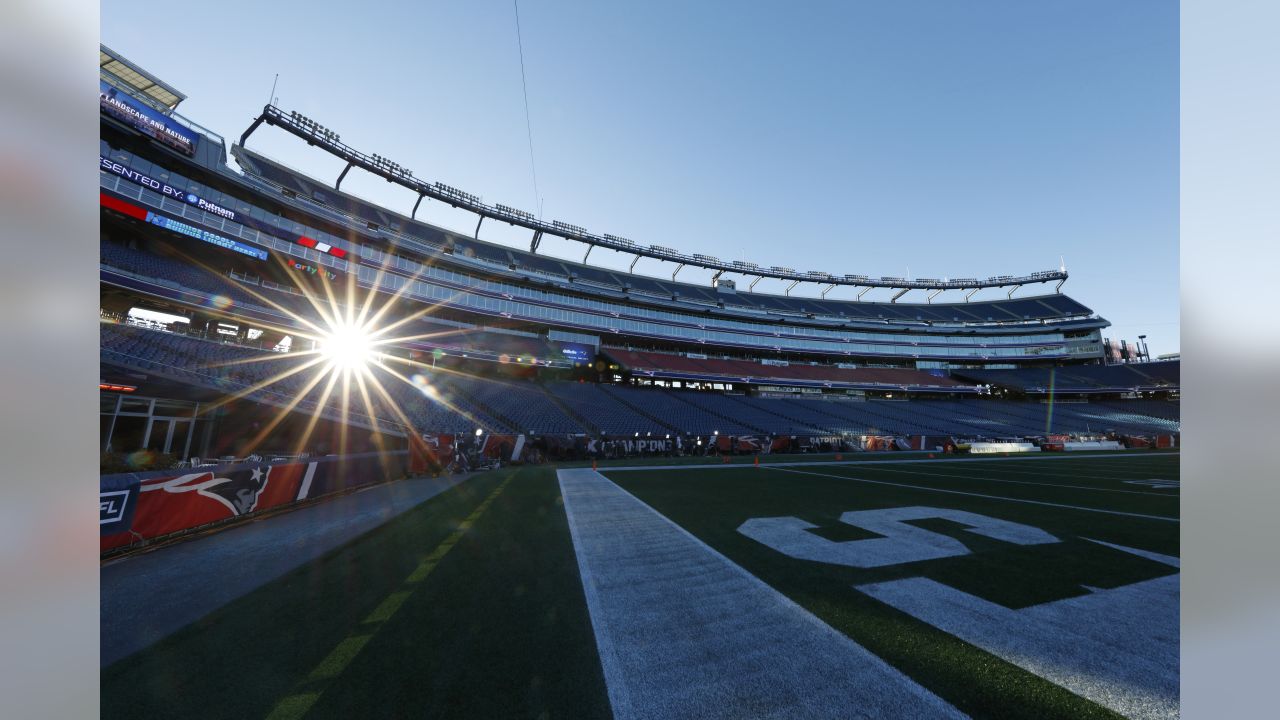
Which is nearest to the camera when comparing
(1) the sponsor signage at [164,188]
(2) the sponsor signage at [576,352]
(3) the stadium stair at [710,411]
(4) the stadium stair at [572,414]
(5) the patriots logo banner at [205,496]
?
(5) the patriots logo banner at [205,496]

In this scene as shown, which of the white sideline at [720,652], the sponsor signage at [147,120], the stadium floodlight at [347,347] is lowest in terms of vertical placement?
the white sideline at [720,652]

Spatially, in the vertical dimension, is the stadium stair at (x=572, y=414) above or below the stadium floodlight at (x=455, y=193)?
below

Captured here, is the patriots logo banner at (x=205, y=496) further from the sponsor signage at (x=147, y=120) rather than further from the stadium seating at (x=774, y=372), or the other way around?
the stadium seating at (x=774, y=372)

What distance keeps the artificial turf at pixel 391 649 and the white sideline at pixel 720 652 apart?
0.66 ft

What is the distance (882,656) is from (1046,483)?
12.6 meters

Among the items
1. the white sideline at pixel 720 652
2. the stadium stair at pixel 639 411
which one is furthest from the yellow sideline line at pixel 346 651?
the stadium stair at pixel 639 411

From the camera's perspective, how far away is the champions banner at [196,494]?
16.8 feet

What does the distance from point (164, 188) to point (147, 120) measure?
3903 millimetres

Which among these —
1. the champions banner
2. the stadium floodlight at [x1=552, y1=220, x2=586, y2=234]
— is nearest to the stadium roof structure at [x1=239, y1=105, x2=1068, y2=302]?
the stadium floodlight at [x1=552, y1=220, x2=586, y2=234]

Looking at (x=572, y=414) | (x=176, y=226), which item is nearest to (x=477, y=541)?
(x=572, y=414)

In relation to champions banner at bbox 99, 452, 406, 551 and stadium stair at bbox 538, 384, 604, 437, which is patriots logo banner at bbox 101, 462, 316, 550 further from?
stadium stair at bbox 538, 384, 604, 437

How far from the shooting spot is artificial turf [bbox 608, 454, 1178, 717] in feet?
6.98

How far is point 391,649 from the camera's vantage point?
8.78ft

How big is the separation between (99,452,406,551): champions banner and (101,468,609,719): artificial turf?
2.59m
